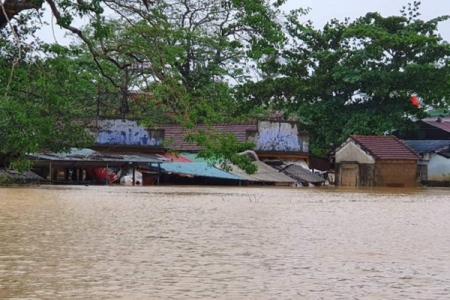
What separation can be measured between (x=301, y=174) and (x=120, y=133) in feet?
24.3

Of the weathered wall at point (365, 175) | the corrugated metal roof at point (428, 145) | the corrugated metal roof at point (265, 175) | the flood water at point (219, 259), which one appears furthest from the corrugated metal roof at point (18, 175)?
the corrugated metal roof at point (428, 145)

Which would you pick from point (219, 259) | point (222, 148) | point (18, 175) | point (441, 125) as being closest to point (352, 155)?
point (441, 125)

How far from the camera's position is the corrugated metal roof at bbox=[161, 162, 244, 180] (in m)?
29.5

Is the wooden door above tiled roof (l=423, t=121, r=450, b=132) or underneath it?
underneath

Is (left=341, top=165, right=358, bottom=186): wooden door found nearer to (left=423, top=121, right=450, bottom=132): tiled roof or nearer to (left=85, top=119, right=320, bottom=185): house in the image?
(left=85, top=119, right=320, bottom=185): house

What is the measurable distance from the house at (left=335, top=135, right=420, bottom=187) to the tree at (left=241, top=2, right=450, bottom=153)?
1280 millimetres

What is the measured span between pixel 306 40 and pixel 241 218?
95.6 feet

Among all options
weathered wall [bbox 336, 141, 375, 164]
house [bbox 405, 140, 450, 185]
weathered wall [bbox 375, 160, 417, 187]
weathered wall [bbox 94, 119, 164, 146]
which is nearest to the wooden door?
weathered wall [bbox 336, 141, 375, 164]

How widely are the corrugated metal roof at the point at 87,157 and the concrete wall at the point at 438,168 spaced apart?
1489 cm

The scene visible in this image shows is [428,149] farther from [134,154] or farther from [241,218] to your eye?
[241,218]

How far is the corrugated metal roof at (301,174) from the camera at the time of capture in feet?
107

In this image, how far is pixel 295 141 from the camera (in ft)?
115

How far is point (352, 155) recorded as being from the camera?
3528 cm

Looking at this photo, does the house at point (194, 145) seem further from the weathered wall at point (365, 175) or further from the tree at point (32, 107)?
the tree at point (32, 107)
